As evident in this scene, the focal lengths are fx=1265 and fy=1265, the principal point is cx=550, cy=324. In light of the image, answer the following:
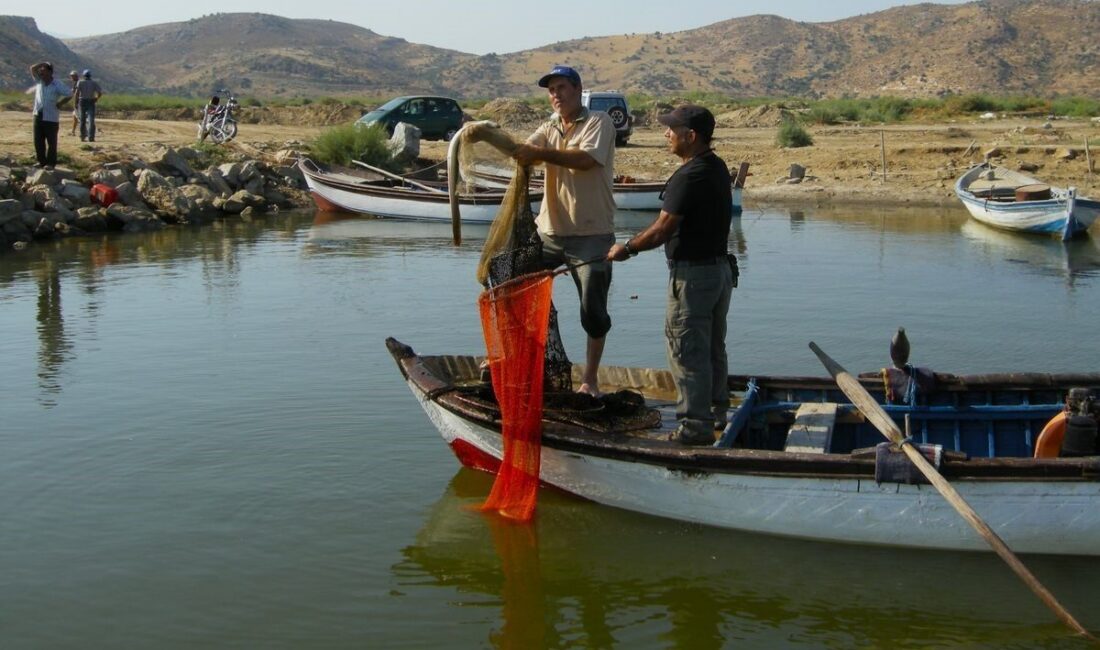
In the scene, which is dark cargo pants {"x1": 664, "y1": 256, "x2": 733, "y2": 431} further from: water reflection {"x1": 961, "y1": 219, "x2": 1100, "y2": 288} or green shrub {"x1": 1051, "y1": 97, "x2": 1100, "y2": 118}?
green shrub {"x1": 1051, "y1": 97, "x2": 1100, "y2": 118}

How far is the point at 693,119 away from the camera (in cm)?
675

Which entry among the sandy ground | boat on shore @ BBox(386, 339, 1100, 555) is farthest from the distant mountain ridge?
boat on shore @ BBox(386, 339, 1100, 555)

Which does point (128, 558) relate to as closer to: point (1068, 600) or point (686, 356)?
point (686, 356)

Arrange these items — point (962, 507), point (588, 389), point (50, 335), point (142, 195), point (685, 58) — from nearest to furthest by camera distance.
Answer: point (962, 507), point (588, 389), point (50, 335), point (142, 195), point (685, 58)

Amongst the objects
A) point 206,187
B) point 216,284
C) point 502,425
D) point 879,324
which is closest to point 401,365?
point 502,425

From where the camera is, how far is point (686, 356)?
22.8 feet

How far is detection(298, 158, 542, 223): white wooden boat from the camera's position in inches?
925

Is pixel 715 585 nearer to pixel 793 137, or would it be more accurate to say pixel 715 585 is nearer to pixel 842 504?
pixel 842 504

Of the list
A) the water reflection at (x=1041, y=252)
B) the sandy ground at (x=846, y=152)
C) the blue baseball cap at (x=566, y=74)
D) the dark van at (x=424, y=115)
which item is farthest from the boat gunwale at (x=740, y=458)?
the dark van at (x=424, y=115)

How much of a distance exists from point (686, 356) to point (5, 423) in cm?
546

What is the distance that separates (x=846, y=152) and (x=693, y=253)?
24.2m

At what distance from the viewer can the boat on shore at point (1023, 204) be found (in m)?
19.8

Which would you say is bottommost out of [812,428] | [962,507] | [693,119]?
[962,507]

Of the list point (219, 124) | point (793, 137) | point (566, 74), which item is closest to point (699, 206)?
point (566, 74)
